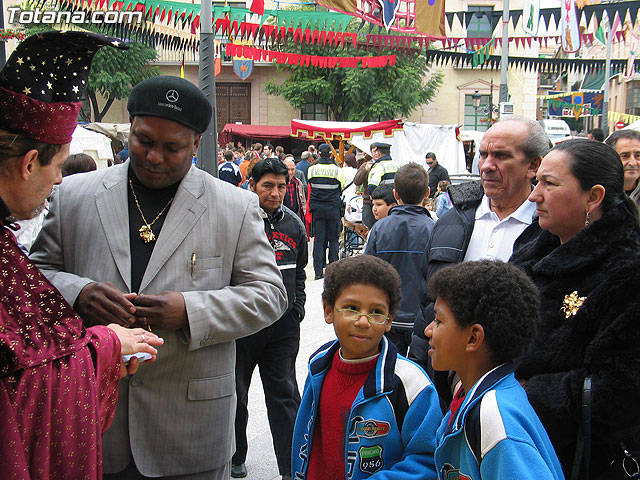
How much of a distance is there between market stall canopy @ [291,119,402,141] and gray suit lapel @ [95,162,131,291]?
17377mm

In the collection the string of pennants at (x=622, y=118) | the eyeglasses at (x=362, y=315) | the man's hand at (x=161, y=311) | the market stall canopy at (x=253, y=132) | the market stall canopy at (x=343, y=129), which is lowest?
the eyeglasses at (x=362, y=315)

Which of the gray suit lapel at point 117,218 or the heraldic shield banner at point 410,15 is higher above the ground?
the heraldic shield banner at point 410,15

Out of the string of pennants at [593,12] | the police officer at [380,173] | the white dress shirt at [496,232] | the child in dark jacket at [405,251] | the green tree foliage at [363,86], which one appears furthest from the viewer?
the green tree foliage at [363,86]

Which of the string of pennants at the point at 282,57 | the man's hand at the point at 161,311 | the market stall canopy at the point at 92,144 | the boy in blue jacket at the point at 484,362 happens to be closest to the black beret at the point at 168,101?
the man's hand at the point at 161,311

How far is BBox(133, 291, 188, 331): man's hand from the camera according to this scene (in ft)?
7.43

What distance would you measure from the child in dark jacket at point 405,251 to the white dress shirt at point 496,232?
56.8 inches

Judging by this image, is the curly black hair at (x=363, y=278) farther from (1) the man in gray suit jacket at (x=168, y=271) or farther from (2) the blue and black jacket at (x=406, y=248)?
(2) the blue and black jacket at (x=406, y=248)

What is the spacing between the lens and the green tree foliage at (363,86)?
114 ft

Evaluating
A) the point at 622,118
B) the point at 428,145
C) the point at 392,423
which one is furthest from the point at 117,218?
the point at 622,118

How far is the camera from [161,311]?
7.47 ft

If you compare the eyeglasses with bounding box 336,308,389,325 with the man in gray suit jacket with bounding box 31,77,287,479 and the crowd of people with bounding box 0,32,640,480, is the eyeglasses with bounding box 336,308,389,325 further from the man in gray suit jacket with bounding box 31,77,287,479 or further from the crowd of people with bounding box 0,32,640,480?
the man in gray suit jacket with bounding box 31,77,287,479

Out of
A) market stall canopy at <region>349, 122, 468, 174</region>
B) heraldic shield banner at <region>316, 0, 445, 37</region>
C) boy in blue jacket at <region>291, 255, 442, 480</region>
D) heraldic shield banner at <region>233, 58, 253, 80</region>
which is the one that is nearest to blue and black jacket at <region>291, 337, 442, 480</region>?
boy in blue jacket at <region>291, 255, 442, 480</region>

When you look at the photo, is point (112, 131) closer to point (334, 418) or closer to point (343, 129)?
point (343, 129)

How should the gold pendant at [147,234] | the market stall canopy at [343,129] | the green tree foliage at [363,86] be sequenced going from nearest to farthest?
the gold pendant at [147,234]
the market stall canopy at [343,129]
the green tree foliage at [363,86]
